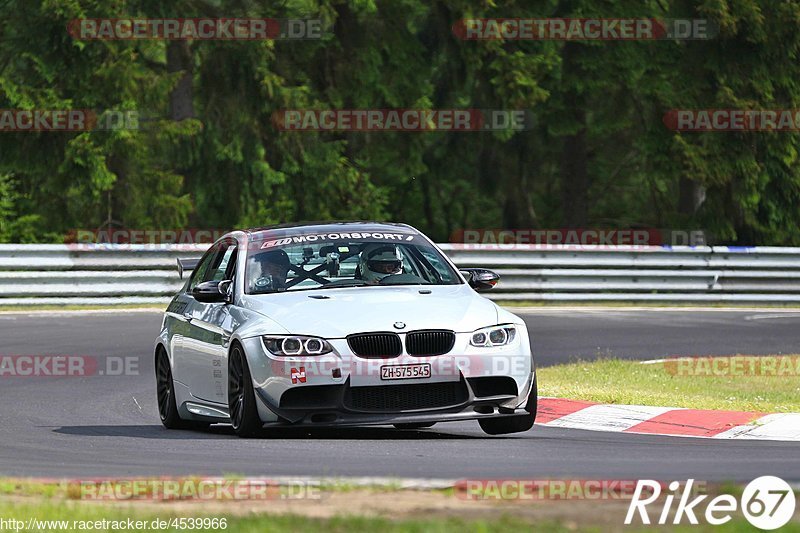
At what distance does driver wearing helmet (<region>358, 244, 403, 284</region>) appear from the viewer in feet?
39.9

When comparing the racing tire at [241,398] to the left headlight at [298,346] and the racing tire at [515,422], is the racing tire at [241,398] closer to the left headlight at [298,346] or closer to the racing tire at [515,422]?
the left headlight at [298,346]

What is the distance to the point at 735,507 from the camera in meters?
7.32

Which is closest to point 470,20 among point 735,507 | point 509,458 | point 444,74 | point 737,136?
point 444,74

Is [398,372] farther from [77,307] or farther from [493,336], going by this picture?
[77,307]

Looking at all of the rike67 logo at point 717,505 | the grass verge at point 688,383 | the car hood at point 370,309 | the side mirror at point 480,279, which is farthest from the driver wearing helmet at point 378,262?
the rike67 logo at point 717,505

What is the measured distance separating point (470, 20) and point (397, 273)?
20.9 meters

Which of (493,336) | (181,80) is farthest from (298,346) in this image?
(181,80)

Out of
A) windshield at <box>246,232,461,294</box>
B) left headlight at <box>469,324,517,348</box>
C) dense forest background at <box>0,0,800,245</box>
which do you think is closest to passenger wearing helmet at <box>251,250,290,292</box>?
windshield at <box>246,232,461,294</box>

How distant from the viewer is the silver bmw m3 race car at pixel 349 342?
1081cm

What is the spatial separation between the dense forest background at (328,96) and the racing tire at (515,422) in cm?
1973

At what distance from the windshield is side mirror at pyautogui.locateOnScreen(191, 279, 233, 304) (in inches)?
8.1

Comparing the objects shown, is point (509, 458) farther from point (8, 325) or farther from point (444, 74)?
point (444, 74)

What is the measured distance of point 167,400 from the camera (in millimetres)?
12938

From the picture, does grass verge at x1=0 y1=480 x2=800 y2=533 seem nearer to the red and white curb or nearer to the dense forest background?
the red and white curb
